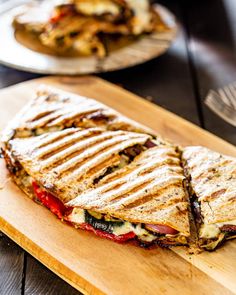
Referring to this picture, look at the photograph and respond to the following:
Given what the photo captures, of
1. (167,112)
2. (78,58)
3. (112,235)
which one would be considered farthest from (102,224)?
(78,58)

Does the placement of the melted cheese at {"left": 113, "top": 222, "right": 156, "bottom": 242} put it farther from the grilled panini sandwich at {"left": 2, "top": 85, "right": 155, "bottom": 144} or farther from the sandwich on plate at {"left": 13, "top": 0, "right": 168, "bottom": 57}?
the sandwich on plate at {"left": 13, "top": 0, "right": 168, "bottom": 57}

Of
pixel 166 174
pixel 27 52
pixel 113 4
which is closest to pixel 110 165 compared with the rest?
pixel 166 174

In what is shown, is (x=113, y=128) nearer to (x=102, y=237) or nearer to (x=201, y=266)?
(x=102, y=237)

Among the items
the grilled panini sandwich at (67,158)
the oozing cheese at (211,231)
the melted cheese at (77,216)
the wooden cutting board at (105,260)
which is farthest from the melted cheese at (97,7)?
the oozing cheese at (211,231)

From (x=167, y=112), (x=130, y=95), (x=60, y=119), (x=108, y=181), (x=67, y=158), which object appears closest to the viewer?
(x=108, y=181)

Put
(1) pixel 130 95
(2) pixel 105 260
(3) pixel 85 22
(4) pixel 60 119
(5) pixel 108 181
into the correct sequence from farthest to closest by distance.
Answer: (3) pixel 85 22, (1) pixel 130 95, (4) pixel 60 119, (5) pixel 108 181, (2) pixel 105 260

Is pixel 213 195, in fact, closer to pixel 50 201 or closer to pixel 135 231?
pixel 135 231

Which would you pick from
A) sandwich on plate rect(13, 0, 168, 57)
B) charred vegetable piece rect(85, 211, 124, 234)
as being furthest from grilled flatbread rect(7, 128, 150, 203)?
sandwich on plate rect(13, 0, 168, 57)

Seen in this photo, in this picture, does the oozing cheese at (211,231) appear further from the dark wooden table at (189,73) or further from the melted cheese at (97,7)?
the melted cheese at (97,7)

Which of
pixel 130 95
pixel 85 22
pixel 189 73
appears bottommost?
pixel 189 73
